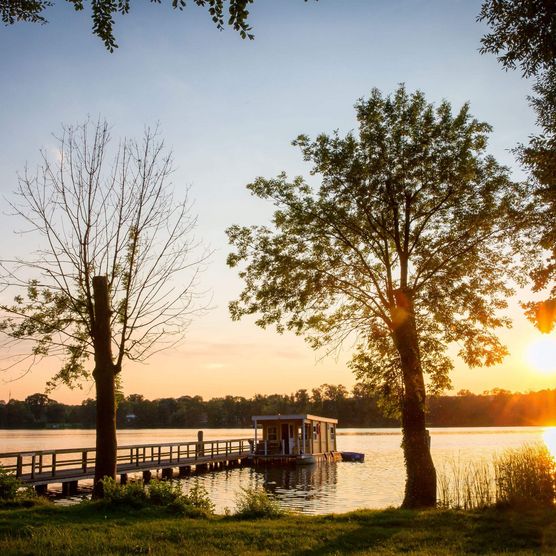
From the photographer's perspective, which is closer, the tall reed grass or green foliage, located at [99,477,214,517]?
green foliage, located at [99,477,214,517]

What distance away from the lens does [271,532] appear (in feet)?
37.9

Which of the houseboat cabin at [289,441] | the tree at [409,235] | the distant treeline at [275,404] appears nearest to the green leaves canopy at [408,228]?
the tree at [409,235]

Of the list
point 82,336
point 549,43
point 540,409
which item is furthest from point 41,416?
point 549,43

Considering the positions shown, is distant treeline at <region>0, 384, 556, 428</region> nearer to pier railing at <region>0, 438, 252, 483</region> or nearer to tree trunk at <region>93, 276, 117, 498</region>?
pier railing at <region>0, 438, 252, 483</region>

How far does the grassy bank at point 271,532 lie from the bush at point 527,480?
0.83m

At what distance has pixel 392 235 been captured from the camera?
2012 cm

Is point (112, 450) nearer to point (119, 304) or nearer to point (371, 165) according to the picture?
point (119, 304)

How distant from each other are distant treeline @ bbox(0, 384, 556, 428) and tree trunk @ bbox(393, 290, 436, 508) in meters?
148

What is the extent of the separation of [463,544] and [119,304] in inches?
459

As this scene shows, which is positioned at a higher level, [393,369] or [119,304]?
[119,304]

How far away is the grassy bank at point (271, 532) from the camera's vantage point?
33.0 feet

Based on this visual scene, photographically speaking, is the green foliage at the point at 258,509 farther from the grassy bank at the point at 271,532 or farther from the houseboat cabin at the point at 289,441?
the houseboat cabin at the point at 289,441

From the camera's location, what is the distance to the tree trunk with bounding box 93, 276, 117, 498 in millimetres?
16297

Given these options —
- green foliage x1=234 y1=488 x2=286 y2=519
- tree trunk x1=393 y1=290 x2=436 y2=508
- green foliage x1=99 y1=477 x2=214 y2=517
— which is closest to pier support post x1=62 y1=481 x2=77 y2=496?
green foliage x1=99 y1=477 x2=214 y2=517
